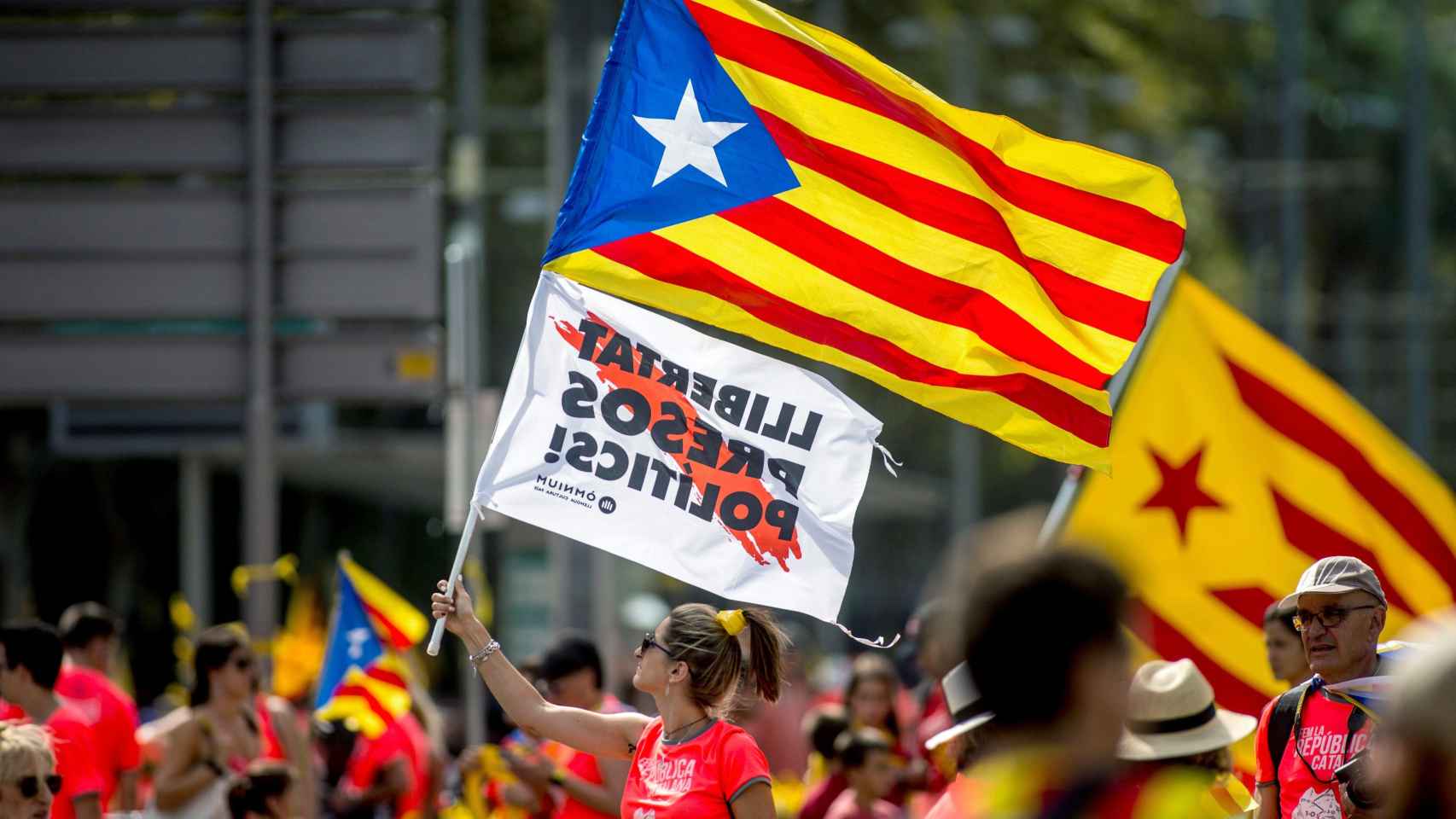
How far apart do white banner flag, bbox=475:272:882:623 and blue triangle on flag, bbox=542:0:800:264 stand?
26 centimetres

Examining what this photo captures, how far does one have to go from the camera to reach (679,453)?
18.0 ft

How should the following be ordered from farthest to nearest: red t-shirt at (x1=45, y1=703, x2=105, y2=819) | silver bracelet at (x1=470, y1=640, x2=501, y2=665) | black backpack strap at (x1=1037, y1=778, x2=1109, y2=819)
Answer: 1. red t-shirt at (x1=45, y1=703, x2=105, y2=819)
2. silver bracelet at (x1=470, y1=640, x2=501, y2=665)
3. black backpack strap at (x1=1037, y1=778, x2=1109, y2=819)

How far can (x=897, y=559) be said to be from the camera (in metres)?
35.0

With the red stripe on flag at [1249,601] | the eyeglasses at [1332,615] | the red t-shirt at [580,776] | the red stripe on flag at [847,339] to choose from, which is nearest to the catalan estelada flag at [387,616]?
the red t-shirt at [580,776]

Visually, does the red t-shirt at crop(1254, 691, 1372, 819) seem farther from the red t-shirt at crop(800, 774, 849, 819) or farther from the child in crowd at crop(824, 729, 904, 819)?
the red t-shirt at crop(800, 774, 849, 819)

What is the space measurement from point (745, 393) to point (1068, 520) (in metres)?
2.55

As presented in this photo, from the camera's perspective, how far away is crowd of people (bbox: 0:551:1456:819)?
7.54 feet

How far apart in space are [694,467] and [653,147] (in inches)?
40.4

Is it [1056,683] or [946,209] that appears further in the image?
[946,209]

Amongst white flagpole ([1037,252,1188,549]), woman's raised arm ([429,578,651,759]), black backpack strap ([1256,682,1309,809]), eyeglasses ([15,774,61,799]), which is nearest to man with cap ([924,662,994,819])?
black backpack strap ([1256,682,1309,809])

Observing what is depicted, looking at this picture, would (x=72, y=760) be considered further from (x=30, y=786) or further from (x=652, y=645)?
(x=652, y=645)

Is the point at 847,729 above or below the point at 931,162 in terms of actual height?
below

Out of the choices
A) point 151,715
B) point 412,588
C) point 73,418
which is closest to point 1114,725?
point 73,418

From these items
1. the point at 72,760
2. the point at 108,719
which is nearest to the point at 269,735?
the point at 108,719
